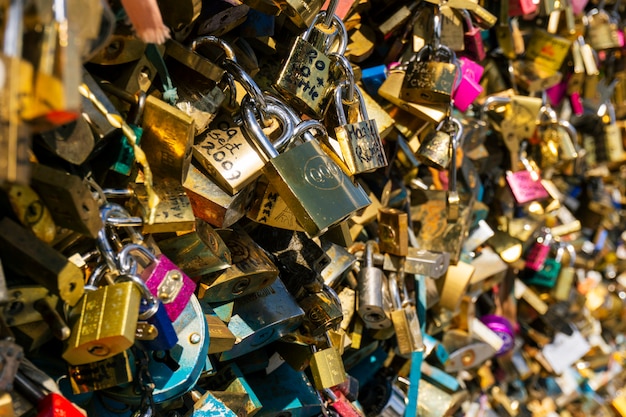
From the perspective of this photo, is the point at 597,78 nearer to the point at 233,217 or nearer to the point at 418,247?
the point at 418,247

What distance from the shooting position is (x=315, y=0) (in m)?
1.27

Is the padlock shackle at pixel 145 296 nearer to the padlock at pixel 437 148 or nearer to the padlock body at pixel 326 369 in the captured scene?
the padlock body at pixel 326 369

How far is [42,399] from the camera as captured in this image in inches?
35.8

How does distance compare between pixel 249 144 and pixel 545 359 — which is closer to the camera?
pixel 249 144

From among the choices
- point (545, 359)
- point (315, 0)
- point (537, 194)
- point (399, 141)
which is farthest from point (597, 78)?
point (315, 0)

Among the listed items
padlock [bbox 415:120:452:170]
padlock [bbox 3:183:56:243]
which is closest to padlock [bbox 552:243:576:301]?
padlock [bbox 415:120:452:170]

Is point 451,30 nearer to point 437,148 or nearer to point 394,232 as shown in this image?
point 437,148

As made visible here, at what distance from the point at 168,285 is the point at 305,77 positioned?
0.47 meters

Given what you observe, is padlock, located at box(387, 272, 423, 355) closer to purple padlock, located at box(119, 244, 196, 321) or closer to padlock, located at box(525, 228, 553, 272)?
purple padlock, located at box(119, 244, 196, 321)

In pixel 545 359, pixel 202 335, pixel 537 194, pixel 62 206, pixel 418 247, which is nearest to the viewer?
pixel 62 206

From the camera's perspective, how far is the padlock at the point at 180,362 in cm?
109

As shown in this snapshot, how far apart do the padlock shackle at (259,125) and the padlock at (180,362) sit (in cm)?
27

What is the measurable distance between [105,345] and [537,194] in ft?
5.18

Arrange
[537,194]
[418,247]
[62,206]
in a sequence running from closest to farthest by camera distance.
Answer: [62,206], [418,247], [537,194]
